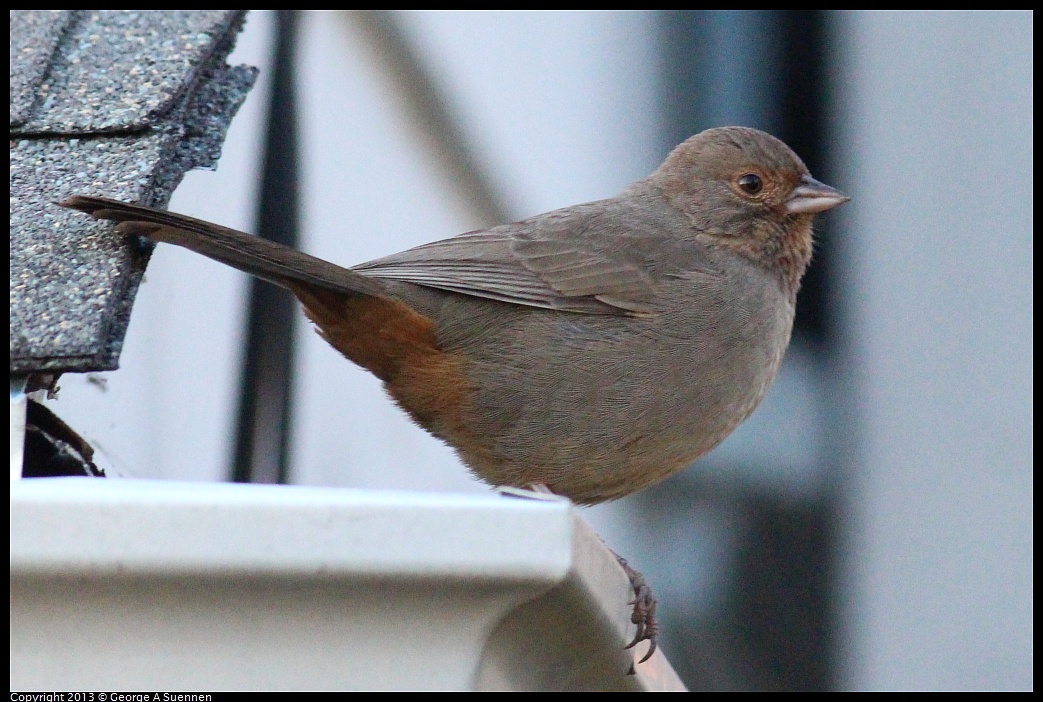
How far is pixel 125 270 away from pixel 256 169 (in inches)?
71.3

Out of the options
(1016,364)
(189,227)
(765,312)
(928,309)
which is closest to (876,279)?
(928,309)

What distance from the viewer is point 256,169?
4.14 meters

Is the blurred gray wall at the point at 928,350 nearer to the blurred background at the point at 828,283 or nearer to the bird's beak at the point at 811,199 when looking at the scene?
the blurred background at the point at 828,283

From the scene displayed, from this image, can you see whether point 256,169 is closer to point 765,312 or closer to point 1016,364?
point 765,312

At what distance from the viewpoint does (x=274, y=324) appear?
4594mm

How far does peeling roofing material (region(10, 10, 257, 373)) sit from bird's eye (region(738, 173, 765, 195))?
154 centimetres

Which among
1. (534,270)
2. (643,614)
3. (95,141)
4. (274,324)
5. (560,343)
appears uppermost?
(95,141)

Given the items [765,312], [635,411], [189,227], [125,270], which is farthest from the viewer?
[765,312]

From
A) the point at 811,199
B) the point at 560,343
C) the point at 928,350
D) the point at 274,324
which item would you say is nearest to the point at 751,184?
the point at 811,199

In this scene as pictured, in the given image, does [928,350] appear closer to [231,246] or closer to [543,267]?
[543,267]

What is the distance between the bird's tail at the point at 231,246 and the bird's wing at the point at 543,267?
0.62ft

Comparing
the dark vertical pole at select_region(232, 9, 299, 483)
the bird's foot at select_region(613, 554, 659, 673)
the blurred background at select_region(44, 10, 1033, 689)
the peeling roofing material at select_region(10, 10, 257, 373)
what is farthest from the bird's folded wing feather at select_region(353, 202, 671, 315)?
the blurred background at select_region(44, 10, 1033, 689)

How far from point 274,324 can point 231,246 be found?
5.96 ft

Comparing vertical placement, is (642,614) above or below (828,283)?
below
